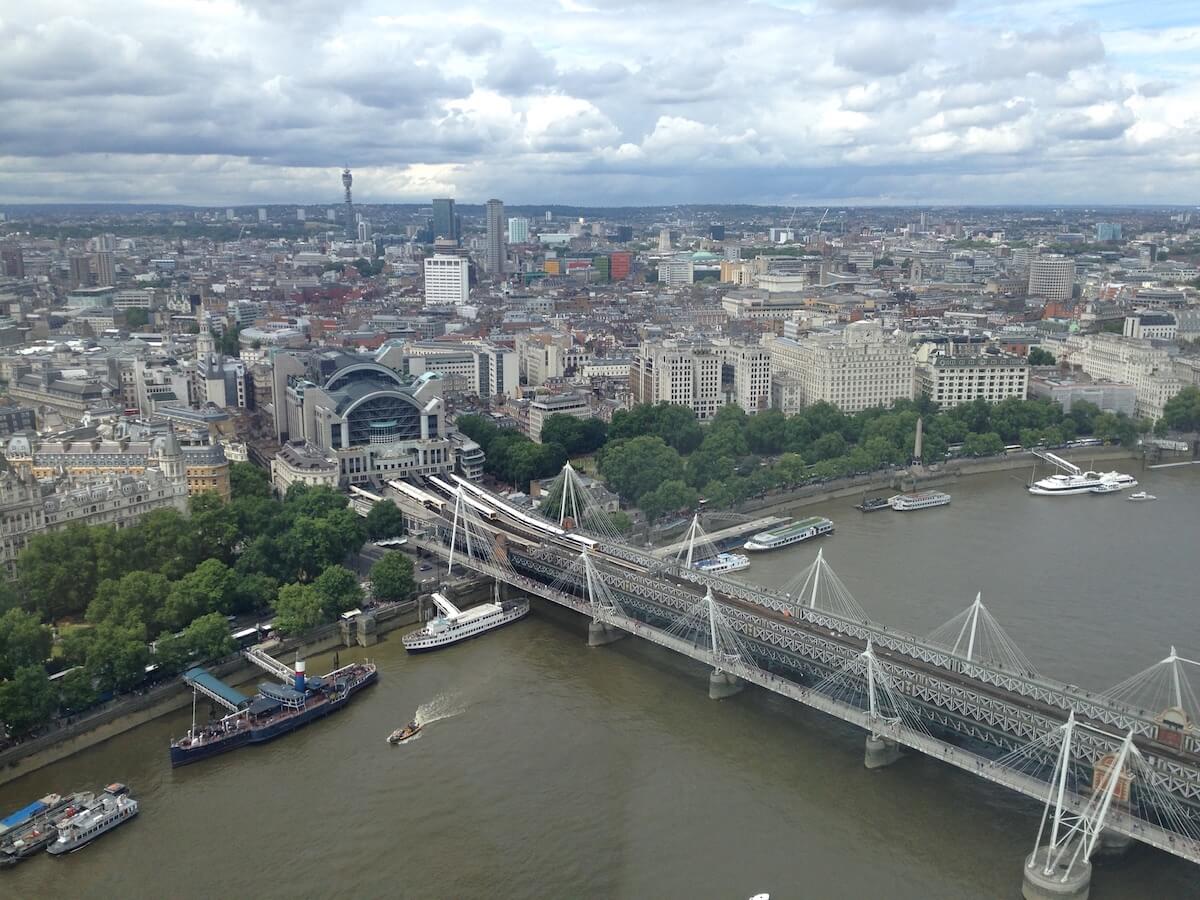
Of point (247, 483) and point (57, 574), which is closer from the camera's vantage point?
point (57, 574)

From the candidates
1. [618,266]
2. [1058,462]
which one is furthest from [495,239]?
[1058,462]

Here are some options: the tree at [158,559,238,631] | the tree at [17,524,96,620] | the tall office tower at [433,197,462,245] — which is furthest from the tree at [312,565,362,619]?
the tall office tower at [433,197,462,245]

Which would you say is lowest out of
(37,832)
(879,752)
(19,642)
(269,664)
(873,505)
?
(873,505)

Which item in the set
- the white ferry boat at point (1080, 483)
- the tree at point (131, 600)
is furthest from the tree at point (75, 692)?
the white ferry boat at point (1080, 483)

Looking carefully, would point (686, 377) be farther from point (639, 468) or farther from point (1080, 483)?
point (1080, 483)

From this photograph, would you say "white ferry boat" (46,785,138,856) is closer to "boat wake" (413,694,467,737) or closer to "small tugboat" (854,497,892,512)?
"boat wake" (413,694,467,737)

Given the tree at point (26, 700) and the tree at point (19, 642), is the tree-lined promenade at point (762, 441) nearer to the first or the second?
the tree at point (19, 642)
